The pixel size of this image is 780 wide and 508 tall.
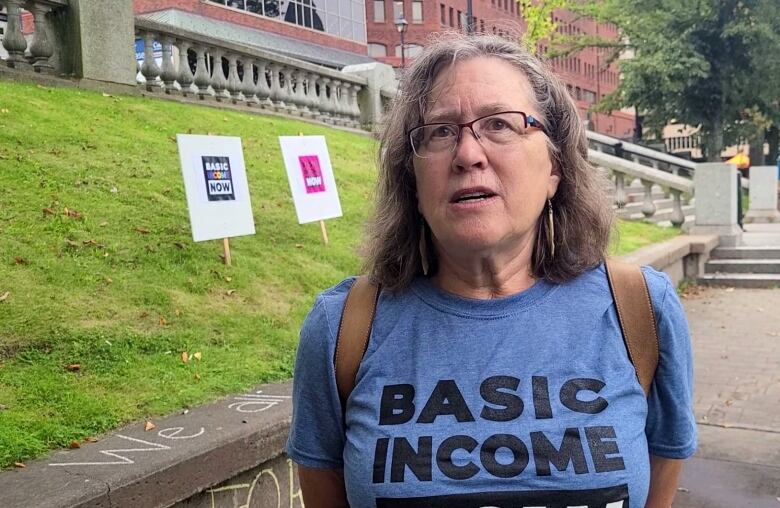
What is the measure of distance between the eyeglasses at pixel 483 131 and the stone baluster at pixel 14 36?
756 cm

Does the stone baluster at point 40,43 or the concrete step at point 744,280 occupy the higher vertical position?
the stone baluster at point 40,43

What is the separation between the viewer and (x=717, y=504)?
12.5 ft

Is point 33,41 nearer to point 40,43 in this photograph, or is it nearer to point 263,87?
point 40,43

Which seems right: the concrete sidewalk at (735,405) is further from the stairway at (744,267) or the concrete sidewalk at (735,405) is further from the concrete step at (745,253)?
the concrete step at (745,253)

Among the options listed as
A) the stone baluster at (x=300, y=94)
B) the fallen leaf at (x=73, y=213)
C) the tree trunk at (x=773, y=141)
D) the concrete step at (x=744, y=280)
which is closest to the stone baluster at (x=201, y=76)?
the stone baluster at (x=300, y=94)

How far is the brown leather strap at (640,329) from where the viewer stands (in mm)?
1636

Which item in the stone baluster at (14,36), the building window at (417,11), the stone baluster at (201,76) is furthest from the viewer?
the building window at (417,11)

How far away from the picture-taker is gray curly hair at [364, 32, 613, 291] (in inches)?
69.4

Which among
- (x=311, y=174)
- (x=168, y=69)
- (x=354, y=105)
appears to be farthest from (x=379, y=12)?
(x=311, y=174)

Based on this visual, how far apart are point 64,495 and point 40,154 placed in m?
4.37

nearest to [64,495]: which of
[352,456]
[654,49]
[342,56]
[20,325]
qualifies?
[352,456]

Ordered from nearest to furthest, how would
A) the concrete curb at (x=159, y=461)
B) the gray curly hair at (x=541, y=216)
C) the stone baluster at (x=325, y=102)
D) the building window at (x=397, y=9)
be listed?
the gray curly hair at (x=541, y=216) → the concrete curb at (x=159, y=461) → the stone baluster at (x=325, y=102) → the building window at (x=397, y=9)

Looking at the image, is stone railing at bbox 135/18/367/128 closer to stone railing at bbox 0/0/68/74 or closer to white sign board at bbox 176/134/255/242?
stone railing at bbox 0/0/68/74

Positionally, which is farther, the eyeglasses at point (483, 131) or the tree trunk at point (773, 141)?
the tree trunk at point (773, 141)
